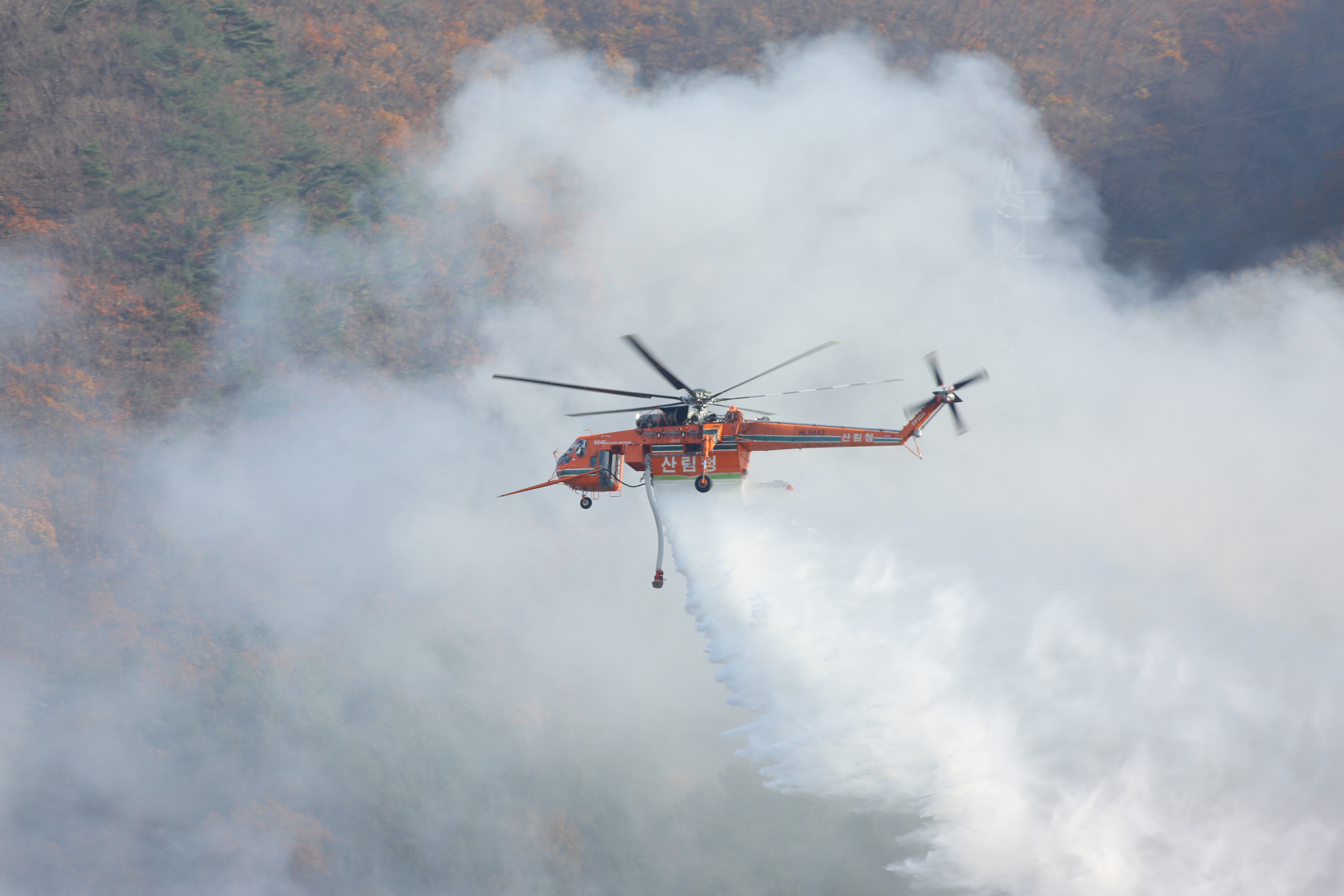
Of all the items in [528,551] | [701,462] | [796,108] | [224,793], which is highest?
[796,108]

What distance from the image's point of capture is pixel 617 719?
162ft

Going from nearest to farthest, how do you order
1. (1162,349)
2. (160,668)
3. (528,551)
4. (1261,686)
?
(1261,686) < (1162,349) < (160,668) < (528,551)

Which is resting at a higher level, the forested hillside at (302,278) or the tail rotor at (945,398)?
the forested hillside at (302,278)

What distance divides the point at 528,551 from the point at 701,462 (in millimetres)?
27254

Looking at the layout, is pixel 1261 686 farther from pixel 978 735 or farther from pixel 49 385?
pixel 49 385

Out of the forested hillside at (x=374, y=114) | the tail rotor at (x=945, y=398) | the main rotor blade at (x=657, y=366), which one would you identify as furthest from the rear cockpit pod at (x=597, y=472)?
the forested hillside at (x=374, y=114)

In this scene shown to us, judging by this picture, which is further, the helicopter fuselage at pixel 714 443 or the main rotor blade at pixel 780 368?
the helicopter fuselage at pixel 714 443

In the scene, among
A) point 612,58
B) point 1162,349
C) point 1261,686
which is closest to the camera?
point 1261,686

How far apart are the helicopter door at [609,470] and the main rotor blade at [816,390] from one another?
283 cm

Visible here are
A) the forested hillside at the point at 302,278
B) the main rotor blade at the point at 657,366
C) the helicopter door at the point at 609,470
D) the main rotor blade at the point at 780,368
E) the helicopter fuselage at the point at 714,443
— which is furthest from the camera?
the forested hillside at the point at 302,278

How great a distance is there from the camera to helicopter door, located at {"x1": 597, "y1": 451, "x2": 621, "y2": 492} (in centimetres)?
2402

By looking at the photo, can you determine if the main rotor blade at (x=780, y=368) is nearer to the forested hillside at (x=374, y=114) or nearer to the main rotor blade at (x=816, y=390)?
the main rotor blade at (x=816, y=390)

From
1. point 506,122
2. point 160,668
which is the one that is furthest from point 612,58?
point 160,668

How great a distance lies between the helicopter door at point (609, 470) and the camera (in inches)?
945
